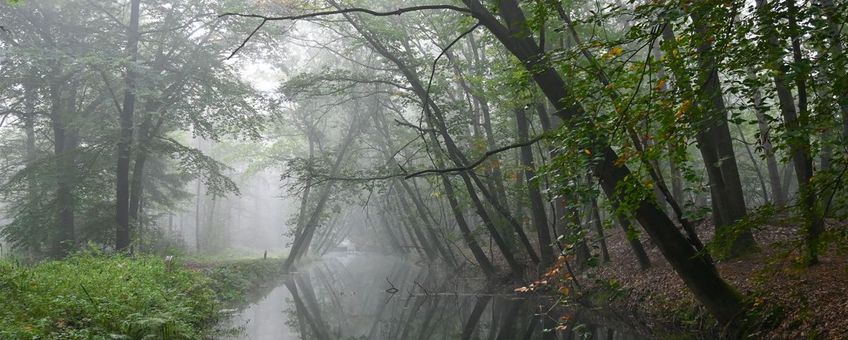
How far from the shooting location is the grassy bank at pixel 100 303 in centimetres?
690

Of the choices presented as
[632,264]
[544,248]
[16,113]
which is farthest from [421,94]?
[16,113]

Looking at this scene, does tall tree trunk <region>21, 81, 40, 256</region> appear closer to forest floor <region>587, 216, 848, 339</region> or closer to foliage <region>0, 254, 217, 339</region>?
foliage <region>0, 254, 217, 339</region>

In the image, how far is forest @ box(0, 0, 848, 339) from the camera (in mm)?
5133

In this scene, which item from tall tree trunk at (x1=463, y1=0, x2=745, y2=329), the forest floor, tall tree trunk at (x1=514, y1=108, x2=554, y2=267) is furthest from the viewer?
tall tree trunk at (x1=514, y1=108, x2=554, y2=267)

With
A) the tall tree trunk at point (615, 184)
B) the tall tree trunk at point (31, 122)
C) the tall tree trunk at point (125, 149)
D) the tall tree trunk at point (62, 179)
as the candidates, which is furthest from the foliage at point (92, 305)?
the tall tree trunk at point (31, 122)

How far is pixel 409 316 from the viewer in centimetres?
1486

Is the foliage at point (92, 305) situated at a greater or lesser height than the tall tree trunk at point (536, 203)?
lesser

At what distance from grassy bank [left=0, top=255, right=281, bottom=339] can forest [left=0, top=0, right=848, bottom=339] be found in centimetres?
5

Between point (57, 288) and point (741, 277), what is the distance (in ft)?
33.5

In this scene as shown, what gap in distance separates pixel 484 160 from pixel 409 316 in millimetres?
7303

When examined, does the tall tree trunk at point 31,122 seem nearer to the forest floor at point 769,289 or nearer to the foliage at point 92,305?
the foliage at point 92,305

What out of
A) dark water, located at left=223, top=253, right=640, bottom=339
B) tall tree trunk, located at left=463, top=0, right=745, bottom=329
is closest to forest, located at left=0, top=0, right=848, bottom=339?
tall tree trunk, located at left=463, top=0, right=745, bottom=329

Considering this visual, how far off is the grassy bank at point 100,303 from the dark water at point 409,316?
1733 mm

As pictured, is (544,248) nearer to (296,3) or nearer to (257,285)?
(296,3)
